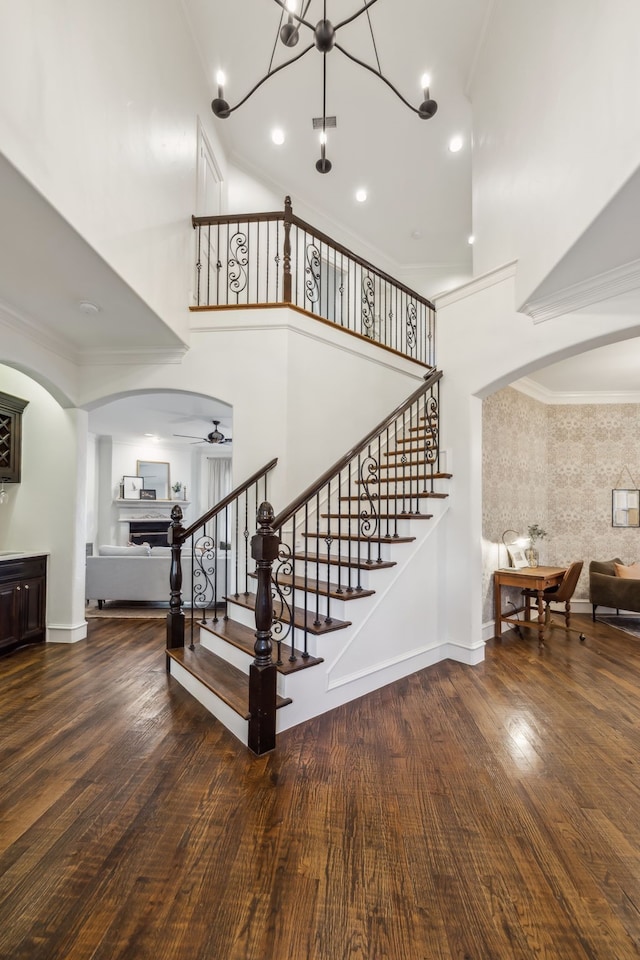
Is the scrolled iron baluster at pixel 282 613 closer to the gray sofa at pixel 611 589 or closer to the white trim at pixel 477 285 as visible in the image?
the white trim at pixel 477 285

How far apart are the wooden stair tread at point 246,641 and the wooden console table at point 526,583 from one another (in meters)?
2.92

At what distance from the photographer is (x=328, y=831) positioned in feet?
6.03

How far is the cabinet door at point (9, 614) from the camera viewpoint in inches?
158

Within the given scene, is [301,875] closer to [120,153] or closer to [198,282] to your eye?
[120,153]

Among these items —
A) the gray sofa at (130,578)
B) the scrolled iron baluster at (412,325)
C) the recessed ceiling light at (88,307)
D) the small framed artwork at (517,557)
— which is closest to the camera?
the recessed ceiling light at (88,307)

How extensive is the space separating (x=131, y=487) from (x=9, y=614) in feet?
20.3

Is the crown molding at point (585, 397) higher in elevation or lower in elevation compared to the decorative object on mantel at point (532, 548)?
higher

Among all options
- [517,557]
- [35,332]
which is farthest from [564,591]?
[35,332]

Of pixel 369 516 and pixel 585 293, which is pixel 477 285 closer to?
pixel 585 293

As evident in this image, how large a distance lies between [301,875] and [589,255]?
3.54 m

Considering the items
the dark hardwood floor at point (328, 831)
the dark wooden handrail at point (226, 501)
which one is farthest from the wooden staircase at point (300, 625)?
the dark wooden handrail at point (226, 501)

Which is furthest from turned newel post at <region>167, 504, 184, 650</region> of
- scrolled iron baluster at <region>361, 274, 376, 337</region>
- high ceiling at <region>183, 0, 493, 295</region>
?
high ceiling at <region>183, 0, 493, 295</region>

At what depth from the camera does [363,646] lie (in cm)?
314

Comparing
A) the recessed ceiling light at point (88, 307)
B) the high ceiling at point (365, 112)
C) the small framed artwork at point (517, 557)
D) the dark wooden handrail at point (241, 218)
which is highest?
the high ceiling at point (365, 112)
